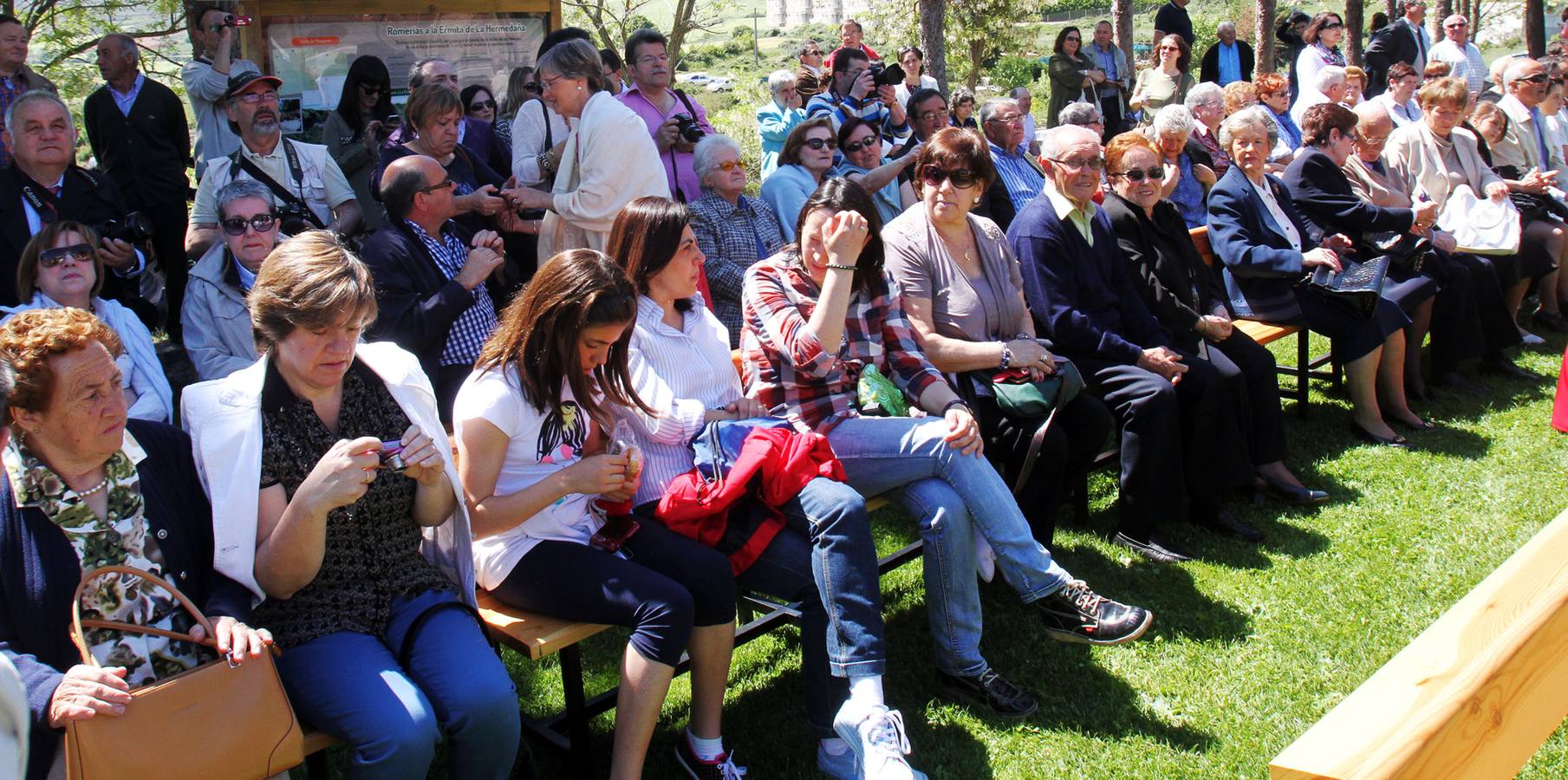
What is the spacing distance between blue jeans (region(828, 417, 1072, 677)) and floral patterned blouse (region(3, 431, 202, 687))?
1.98 meters

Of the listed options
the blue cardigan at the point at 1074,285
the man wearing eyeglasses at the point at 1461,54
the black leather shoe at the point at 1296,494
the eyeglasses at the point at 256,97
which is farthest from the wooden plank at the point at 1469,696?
the man wearing eyeglasses at the point at 1461,54

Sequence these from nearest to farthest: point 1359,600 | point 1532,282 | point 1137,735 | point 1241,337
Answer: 1. point 1137,735
2. point 1359,600
3. point 1241,337
4. point 1532,282

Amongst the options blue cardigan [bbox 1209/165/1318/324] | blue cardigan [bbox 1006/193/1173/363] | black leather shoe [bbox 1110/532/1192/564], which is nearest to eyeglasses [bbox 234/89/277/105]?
blue cardigan [bbox 1006/193/1173/363]

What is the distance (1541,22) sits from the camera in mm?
22156

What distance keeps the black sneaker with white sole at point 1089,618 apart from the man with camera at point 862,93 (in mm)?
4077

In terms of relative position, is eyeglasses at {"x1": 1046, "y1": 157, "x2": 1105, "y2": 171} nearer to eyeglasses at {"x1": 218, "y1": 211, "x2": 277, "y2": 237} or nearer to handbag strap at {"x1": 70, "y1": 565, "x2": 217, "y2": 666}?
eyeglasses at {"x1": 218, "y1": 211, "x2": 277, "y2": 237}

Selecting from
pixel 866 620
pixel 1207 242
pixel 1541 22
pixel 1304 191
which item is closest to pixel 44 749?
pixel 866 620

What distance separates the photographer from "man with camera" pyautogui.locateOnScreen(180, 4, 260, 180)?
238 inches

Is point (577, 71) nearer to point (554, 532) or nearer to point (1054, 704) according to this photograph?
point (554, 532)

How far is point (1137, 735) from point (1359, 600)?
1.29m

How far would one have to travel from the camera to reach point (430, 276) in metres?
4.58

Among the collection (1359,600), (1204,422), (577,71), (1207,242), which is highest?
(577,71)

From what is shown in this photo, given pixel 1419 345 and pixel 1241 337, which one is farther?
pixel 1419 345

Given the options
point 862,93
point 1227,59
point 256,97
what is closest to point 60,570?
point 256,97
